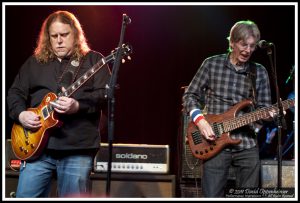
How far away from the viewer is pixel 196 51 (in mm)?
5789

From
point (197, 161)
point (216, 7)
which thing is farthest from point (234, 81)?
point (216, 7)

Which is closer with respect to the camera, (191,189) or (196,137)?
(196,137)

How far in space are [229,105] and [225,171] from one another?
0.54 metres

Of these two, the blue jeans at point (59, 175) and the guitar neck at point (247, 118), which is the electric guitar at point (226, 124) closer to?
the guitar neck at point (247, 118)

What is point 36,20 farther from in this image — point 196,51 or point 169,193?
point 169,193

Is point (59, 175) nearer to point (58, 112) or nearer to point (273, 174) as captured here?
point (58, 112)

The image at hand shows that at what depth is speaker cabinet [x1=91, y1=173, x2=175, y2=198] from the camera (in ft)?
14.0

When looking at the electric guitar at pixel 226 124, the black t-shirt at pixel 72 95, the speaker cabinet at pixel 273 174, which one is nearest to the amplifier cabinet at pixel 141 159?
the electric guitar at pixel 226 124

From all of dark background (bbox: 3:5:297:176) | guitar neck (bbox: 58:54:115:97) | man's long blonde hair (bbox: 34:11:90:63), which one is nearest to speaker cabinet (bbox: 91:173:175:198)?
guitar neck (bbox: 58:54:115:97)

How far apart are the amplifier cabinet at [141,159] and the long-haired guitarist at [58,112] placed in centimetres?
101

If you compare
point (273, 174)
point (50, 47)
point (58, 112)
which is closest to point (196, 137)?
point (273, 174)

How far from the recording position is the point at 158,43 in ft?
19.2

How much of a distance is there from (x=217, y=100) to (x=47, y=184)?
150 centimetres

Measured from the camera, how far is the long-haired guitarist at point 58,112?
10.7 ft
